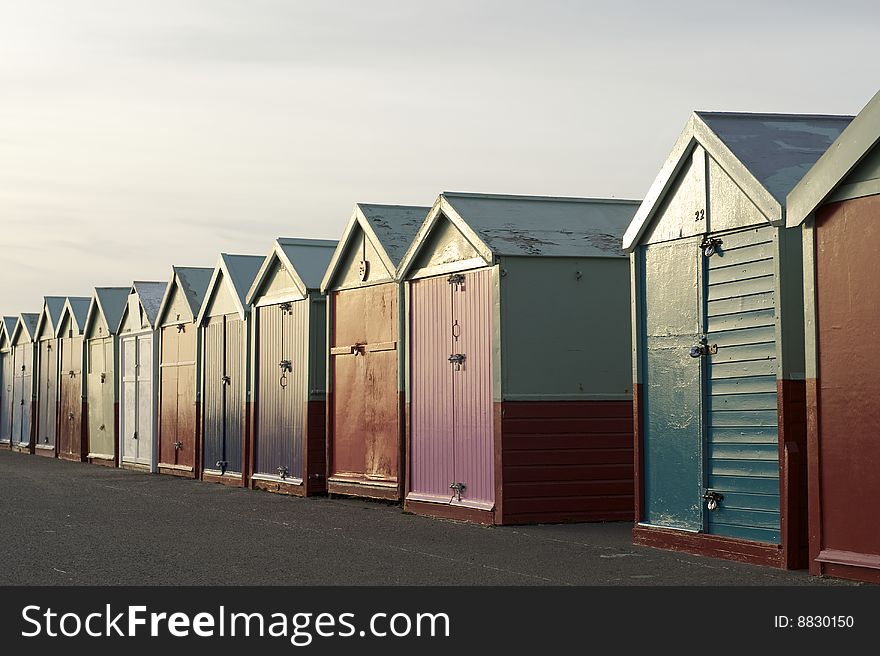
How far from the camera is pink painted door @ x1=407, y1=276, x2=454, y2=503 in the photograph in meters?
15.9

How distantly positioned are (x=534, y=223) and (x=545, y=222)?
0.14 metres

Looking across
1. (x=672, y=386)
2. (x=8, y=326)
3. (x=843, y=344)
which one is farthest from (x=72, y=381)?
(x=843, y=344)

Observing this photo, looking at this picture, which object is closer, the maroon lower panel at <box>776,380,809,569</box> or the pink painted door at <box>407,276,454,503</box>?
the maroon lower panel at <box>776,380,809,569</box>

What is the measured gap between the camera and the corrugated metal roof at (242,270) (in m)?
22.7

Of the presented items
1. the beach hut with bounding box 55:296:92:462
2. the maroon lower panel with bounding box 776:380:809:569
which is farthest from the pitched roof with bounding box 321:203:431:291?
the beach hut with bounding box 55:296:92:462

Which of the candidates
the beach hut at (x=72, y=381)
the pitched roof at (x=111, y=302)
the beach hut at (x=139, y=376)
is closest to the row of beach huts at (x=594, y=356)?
the beach hut at (x=139, y=376)

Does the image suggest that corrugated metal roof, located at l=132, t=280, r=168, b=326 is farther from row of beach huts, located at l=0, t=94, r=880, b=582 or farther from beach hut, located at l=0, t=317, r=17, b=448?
beach hut, located at l=0, t=317, r=17, b=448

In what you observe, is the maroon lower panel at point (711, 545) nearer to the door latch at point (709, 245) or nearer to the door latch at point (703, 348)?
the door latch at point (703, 348)

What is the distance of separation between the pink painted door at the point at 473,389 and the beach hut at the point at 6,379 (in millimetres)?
28371

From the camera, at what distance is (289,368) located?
20.7 meters

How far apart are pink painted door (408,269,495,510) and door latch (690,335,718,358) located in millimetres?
3690

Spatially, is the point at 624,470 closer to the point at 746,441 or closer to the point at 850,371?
the point at 746,441

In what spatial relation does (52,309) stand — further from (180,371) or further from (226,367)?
(226,367)

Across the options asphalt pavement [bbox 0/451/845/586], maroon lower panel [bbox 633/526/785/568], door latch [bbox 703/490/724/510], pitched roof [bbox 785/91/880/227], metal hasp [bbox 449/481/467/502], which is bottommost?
asphalt pavement [bbox 0/451/845/586]
